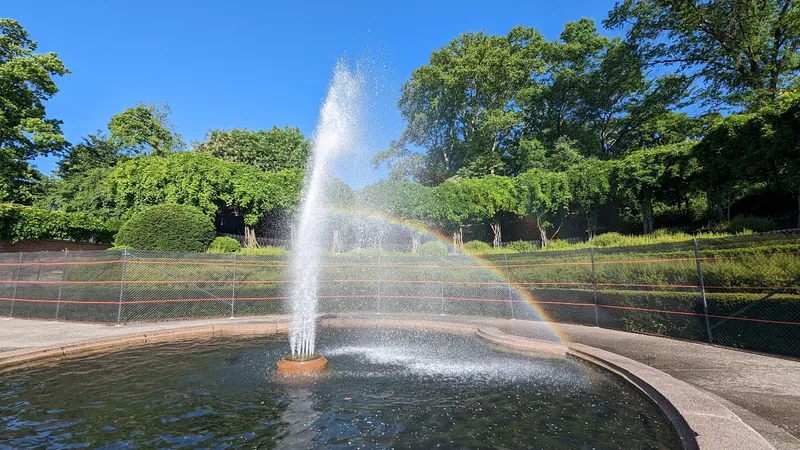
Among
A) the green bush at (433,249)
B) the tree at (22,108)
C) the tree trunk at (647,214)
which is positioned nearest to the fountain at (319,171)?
the green bush at (433,249)

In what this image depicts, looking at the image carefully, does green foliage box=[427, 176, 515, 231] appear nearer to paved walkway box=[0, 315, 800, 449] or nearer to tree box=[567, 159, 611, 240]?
tree box=[567, 159, 611, 240]

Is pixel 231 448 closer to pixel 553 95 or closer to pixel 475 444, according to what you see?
pixel 475 444

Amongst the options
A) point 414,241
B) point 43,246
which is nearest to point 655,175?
point 414,241

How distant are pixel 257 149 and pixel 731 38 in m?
39.7

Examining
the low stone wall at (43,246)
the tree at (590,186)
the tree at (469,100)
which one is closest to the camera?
the low stone wall at (43,246)

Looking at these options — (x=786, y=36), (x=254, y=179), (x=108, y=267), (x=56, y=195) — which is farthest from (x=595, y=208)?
(x=56, y=195)

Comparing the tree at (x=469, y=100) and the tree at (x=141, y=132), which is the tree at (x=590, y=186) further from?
the tree at (x=141, y=132)

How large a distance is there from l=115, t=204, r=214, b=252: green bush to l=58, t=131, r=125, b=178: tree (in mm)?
21237

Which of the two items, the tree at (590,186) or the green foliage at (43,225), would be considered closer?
the green foliage at (43,225)

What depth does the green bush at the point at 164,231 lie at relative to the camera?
58.3 ft

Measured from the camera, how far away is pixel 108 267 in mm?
12453

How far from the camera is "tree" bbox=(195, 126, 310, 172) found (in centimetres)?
4162

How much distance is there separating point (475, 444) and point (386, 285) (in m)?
12.1

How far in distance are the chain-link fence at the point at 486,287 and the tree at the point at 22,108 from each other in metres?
20.4
